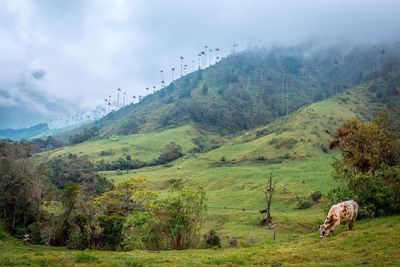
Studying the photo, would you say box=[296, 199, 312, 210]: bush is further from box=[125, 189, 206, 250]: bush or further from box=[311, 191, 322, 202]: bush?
box=[125, 189, 206, 250]: bush

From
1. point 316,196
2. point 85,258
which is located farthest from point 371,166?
point 316,196

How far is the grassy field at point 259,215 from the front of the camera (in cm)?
2309

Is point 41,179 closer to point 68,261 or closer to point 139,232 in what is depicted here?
point 139,232

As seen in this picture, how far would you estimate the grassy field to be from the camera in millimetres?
23094

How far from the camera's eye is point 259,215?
80.8 meters

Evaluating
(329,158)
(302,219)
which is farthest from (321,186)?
(329,158)

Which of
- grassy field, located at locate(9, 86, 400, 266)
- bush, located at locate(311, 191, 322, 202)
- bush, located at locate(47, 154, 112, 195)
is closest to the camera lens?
grassy field, located at locate(9, 86, 400, 266)

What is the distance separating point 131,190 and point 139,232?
13263mm

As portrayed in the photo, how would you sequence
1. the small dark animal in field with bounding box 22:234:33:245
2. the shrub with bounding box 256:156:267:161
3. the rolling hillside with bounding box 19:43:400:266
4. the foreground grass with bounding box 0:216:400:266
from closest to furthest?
1. the foreground grass with bounding box 0:216:400:266
2. the rolling hillside with bounding box 19:43:400:266
3. the small dark animal in field with bounding box 22:234:33:245
4. the shrub with bounding box 256:156:267:161

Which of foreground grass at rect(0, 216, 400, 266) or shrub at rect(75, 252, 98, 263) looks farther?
shrub at rect(75, 252, 98, 263)

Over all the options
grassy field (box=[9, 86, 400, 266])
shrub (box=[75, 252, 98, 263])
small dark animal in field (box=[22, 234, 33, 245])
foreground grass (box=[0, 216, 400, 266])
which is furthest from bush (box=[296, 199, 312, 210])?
shrub (box=[75, 252, 98, 263])

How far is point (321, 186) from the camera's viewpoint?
105 meters

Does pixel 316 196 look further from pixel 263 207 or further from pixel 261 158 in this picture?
pixel 261 158

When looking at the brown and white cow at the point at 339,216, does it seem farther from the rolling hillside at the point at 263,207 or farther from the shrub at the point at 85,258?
the shrub at the point at 85,258
